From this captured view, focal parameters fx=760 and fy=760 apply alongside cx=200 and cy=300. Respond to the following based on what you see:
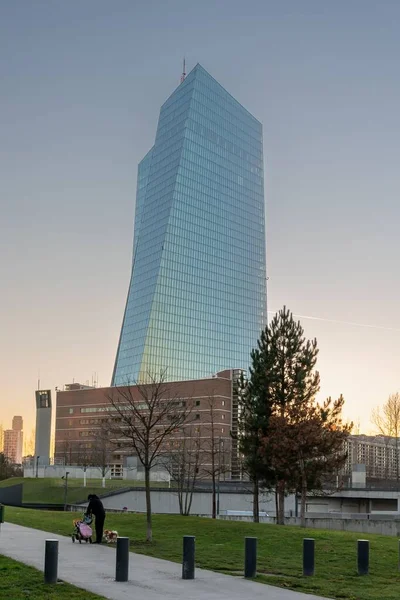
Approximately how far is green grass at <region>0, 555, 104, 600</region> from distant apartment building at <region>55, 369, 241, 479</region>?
96.1 metres

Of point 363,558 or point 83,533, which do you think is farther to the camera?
point 83,533

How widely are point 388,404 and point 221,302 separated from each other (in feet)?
→ 272

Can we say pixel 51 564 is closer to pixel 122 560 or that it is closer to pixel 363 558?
pixel 122 560

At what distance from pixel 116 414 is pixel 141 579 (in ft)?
401

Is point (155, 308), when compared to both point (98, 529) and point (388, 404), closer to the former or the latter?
point (388, 404)

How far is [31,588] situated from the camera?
16.0 metres

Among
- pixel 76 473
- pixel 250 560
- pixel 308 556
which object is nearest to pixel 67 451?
pixel 76 473

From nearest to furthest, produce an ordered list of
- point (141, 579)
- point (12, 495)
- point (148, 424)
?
point (141, 579), point (148, 424), point (12, 495)

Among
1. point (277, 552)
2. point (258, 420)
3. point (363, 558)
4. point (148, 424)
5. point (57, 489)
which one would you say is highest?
point (258, 420)

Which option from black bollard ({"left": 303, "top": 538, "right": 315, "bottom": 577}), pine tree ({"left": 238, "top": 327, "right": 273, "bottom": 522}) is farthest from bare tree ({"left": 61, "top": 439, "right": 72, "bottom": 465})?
black bollard ({"left": 303, "top": 538, "right": 315, "bottom": 577})

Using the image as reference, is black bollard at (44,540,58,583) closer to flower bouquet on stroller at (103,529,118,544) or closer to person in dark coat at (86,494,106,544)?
person in dark coat at (86,494,106,544)

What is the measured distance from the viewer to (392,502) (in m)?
101

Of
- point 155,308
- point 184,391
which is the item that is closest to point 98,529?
point 184,391

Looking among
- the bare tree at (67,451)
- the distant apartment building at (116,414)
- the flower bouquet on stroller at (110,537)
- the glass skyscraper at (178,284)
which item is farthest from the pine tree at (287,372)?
the glass skyscraper at (178,284)
